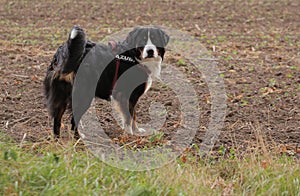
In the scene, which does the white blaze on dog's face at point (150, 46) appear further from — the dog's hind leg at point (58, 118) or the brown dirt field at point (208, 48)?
the dog's hind leg at point (58, 118)

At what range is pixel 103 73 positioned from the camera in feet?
22.1

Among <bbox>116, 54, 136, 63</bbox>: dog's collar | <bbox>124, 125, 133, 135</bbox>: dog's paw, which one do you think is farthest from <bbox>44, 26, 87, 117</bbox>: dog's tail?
<bbox>124, 125, 133, 135</bbox>: dog's paw

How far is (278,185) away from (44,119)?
139 inches

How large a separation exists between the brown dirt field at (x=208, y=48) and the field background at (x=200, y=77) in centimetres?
2

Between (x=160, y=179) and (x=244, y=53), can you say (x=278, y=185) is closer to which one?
(x=160, y=179)

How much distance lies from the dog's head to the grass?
1620 mm

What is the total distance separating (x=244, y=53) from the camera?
1174 centimetres

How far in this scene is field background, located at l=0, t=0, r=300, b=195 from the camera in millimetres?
5348

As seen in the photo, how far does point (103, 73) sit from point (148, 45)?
0.68 meters

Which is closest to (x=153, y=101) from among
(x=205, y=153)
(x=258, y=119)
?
(x=258, y=119)

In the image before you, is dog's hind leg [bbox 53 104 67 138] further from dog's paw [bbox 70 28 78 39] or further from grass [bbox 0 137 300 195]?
dog's paw [bbox 70 28 78 39]

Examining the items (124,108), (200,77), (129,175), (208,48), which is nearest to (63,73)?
(124,108)

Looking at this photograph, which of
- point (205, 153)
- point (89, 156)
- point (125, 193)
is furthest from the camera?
point (205, 153)

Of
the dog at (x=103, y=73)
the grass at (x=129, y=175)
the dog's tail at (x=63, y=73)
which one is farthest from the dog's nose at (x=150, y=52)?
the grass at (x=129, y=175)
